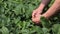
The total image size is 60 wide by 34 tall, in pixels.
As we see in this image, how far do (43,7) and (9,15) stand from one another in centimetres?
48

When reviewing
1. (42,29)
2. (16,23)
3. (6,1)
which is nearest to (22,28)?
(16,23)

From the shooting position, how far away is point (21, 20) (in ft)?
9.94

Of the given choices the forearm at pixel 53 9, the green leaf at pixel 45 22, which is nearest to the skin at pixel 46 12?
the forearm at pixel 53 9

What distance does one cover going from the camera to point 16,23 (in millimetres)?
2859

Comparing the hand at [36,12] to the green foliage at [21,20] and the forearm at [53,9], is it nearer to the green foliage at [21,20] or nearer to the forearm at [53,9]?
the green foliage at [21,20]

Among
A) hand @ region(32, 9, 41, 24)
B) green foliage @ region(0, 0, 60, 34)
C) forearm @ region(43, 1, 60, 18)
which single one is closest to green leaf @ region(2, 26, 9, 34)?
green foliage @ region(0, 0, 60, 34)

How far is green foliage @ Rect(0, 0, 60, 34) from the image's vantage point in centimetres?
261

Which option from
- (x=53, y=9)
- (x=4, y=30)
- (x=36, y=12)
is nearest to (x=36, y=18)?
(x=36, y=12)

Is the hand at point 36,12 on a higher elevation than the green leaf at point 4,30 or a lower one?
higher

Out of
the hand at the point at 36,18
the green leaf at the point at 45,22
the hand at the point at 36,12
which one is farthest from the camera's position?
the hand at the point at 36,12

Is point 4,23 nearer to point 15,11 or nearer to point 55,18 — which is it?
point 15,11

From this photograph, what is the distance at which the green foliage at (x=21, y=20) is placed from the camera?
261cm

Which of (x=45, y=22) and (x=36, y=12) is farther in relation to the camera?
(x=36, y=12)

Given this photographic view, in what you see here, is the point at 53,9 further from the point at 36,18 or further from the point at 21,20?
the point at 21,20
